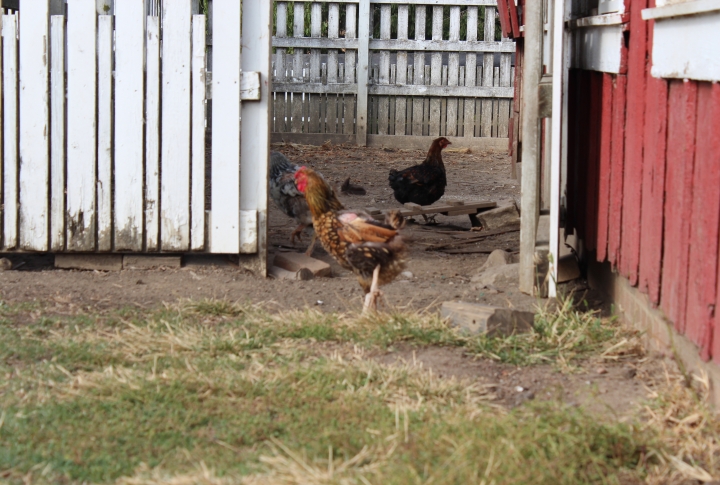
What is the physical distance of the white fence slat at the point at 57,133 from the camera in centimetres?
607

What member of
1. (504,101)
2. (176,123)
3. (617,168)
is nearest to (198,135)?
(176,123)

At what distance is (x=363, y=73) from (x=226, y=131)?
9.03 meters

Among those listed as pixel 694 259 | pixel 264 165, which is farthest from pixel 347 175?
pixel 694 259

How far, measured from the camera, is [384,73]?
1492 cm

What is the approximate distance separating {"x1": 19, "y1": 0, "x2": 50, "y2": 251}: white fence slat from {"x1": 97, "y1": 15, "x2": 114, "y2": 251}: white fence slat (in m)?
0.35

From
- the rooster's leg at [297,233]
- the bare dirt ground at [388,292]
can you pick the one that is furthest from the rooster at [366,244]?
the rooster's leg at [297,233]

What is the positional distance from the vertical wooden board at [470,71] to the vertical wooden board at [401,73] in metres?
1.00

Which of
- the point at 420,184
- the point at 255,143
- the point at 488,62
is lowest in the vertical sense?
the point at 420,184

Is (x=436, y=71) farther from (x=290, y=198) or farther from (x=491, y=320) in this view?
(x=491, y=320)

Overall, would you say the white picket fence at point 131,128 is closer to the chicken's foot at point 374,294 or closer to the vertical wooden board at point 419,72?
the chicken's foot at point 374,294

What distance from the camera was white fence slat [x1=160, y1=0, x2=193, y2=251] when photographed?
19.8 feet

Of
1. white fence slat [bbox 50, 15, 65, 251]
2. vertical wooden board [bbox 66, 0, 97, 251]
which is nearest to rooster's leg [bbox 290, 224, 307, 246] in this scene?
vertical wooden board [bbox 66, 0, 97, 251]

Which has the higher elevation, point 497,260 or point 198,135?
point 198,135

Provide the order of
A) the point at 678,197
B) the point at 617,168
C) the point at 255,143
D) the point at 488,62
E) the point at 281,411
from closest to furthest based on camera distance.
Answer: the point at 281,411 < the point at 678,197 < the point at 617,168 < the point at 255,143 < the point at 488,62
